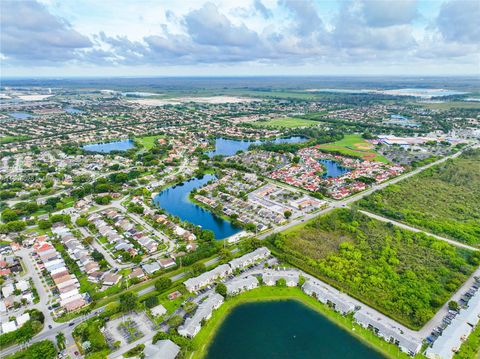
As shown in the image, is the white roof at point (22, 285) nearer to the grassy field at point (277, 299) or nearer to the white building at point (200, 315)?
the white building at point (200, 315)

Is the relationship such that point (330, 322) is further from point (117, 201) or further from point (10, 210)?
point (10, 210)

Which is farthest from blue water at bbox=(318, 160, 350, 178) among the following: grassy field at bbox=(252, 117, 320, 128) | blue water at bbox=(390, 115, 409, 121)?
blue water at bbox=(390, 115, 409, 121)

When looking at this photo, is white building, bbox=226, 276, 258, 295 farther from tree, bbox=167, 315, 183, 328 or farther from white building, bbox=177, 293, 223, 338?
tree, bbox=167, 315, 183, 328

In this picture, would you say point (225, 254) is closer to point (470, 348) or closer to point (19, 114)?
point (470, 348)

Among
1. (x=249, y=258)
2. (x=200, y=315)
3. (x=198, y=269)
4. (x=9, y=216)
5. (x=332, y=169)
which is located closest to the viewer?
(x=200, y=315)

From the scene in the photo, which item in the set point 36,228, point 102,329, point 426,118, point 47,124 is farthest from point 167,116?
point 102,329

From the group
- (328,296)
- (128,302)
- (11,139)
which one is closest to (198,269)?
(128,302)

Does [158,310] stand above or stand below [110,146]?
above
